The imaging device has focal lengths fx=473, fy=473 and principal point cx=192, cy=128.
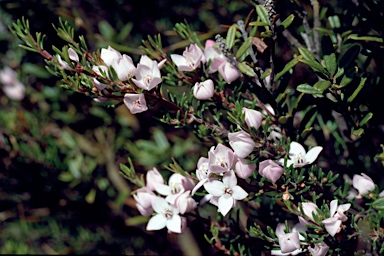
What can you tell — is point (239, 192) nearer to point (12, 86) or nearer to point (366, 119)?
point (366, 119)

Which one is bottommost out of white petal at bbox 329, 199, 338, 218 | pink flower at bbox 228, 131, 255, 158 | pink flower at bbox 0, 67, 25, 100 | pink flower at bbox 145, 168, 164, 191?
pink flower at bbox 0, 67, 25, 100

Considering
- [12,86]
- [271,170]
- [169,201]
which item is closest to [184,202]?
[169,201]

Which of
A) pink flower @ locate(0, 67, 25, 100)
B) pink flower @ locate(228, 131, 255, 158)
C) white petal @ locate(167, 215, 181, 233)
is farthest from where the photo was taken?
pink flower @ locate(0, 67, 25, 100)

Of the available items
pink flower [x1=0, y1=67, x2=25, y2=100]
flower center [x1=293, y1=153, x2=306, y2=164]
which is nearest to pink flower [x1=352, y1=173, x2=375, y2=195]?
flower center [x1=293, y1=153, x2=306, y2=164]

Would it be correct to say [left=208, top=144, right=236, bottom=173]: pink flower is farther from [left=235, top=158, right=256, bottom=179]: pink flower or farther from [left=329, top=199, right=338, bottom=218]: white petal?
[left=329, top=199, right=338, bottom=218]: white petal

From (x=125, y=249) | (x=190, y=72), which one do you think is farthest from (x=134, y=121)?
(x=190, y=72)

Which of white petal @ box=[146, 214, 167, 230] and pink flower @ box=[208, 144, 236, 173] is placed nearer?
pink flower @ box=[208, 144, 236, 173]

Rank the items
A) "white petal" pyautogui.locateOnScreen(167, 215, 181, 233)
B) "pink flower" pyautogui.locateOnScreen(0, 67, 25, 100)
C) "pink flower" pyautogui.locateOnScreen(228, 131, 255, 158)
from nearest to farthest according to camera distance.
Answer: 1. "pink flower" pyautogui.locateOnScreen(228, 131, 255, 158)
2. "white petal" pyautogui.locateOnScreen(167, 215, 181, 233)
3. "pink flower" pyautogui.locateOnScreen(0, 67, 25, 100)

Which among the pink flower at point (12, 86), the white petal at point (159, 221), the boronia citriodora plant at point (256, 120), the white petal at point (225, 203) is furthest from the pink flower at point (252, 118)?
the pink flower at point (12, 86)
